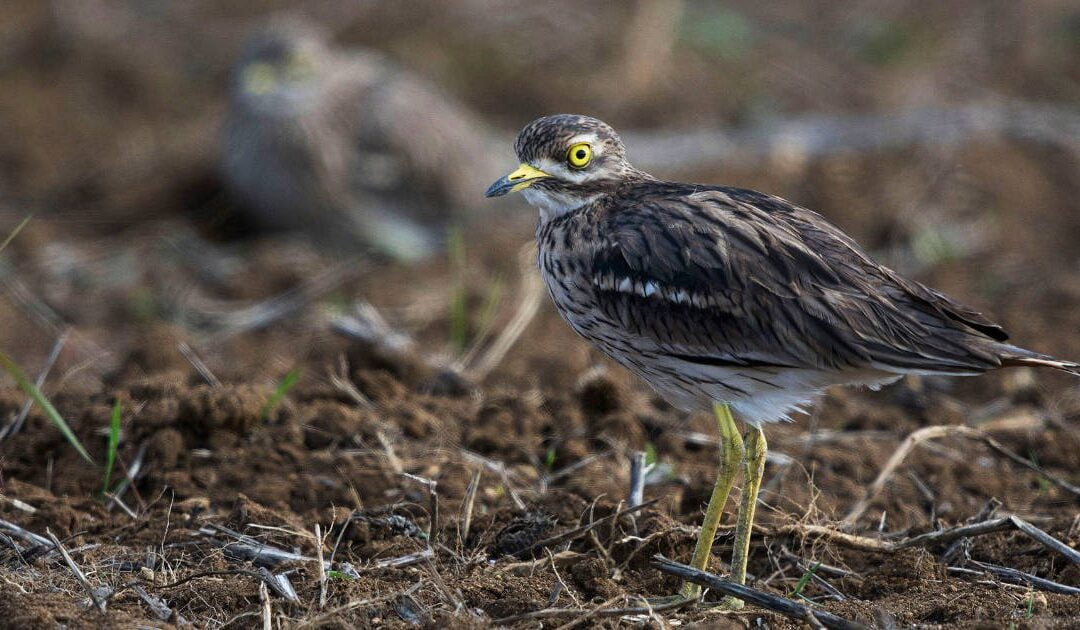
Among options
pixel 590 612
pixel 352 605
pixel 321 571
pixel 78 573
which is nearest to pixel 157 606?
pixel 78 573

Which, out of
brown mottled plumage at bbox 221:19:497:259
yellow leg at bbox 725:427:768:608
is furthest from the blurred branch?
yellow leg at bbox 725:427:768:608

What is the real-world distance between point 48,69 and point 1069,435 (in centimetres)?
833

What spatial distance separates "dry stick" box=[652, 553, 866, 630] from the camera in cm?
329

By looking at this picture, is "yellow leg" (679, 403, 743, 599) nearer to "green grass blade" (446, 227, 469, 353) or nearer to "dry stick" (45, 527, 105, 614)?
"dry stick" (45, 527, 105, 614)

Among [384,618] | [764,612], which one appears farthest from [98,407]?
[764,612]

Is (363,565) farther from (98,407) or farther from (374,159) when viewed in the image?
(374,159)

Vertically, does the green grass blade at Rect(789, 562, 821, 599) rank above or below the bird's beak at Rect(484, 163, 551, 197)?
below

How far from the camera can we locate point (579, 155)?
13.8 ft

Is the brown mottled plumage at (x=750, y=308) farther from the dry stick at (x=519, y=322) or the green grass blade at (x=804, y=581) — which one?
the dry stick at (x=519, y=322)

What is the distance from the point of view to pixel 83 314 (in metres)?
7.32

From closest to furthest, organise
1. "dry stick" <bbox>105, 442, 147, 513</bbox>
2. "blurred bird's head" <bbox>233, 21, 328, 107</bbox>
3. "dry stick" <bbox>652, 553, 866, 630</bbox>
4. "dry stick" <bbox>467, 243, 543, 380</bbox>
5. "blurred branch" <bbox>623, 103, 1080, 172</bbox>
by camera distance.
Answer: "dry stick" <bbox>652, 553, 866, 630</bbox>
"dry stick" <bbox>105, 442, 147, 513</bbox>
"dry stick" <bbox>467, 243, 543, 380</bbox>
"blurred bird's head" <bbox>233, 21, 328, 107</bbox>
"blurred branch" <bbox>623, 103, 1080, 172</bbox>

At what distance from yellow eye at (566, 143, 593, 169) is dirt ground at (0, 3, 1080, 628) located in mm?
1093

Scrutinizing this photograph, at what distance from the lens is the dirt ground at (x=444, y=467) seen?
359 centimetres

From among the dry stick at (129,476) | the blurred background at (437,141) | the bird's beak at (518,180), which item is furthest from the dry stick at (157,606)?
the blurred background at (437,141)
